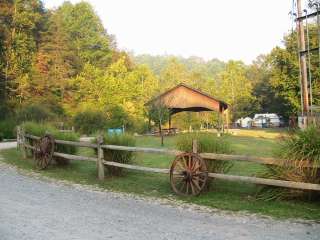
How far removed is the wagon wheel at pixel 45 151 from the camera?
12.9 metres

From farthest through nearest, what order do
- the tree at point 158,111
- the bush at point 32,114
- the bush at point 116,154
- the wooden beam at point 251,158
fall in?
the bush at point 32,114
the tree at point 158,111
the bush at point 116,154
the wooden beam at point 251,158

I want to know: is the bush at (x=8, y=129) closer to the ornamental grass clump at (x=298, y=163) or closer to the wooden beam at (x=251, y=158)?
the wooden beam at (x=251, y=158)

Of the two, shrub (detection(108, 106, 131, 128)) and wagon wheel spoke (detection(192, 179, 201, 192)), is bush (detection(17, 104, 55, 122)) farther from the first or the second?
wagon wheel spoke (detection(192, 179, 201, 192))

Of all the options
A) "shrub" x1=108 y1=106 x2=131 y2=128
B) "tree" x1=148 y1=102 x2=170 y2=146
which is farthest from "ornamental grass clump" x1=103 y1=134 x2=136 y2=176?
"shrub" x1=108 y1=106 x2=131 y2=128

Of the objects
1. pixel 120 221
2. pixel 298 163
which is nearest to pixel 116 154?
pixel 120 221

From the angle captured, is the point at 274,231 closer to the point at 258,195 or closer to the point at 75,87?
the point at 258,195

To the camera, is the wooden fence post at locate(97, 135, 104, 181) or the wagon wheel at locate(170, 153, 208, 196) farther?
the wooden fence post at locate(97, 135, 104, 181)

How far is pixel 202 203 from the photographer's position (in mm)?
7629

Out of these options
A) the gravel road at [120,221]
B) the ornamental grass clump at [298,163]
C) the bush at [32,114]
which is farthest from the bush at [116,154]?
the bush at [32,114]

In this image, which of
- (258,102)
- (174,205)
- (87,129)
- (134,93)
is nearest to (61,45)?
(134,93)

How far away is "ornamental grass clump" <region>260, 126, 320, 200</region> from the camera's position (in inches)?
278

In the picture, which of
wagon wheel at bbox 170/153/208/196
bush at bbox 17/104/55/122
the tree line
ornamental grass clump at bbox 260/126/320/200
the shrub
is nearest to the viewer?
ornamental grass clump at bbox 260/126/320/200

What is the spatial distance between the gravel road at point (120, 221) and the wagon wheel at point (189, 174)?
0.85 m

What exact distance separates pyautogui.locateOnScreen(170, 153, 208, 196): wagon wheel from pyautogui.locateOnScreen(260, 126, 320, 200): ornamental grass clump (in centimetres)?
126
